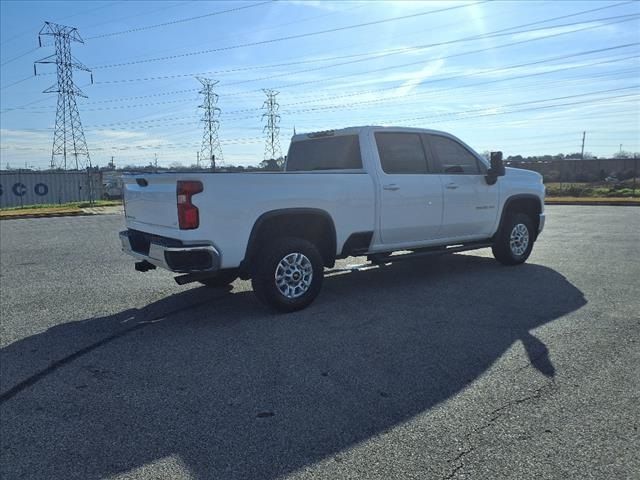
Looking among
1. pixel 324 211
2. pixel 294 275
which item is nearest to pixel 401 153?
pixel 324 211

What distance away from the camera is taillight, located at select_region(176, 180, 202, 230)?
5.13m

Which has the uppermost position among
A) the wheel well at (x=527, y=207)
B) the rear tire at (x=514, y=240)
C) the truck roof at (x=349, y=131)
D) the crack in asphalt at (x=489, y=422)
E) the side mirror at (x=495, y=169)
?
the truck roof at (x=349, y=131)

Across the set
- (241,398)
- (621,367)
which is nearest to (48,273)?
(241,398)

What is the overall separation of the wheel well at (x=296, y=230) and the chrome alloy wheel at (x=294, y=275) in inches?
11.9

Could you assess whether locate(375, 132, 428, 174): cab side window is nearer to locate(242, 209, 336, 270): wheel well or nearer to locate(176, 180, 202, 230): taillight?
locate(242, 209, 336, 270): wheel well

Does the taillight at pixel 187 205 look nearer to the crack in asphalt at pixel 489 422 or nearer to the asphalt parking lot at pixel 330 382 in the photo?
the asphalt parking lot at pixel 330 382

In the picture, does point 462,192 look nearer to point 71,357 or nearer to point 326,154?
point 326,154

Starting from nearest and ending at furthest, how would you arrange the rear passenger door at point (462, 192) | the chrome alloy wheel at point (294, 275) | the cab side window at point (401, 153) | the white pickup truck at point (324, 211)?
the white pickup truck at point (324, 211) → the chrome alloy wheel at point (294, 275) → the cab side window at point (401, 153) → the rear passenger door at point (462, 192)

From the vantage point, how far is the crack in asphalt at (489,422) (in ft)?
9.37

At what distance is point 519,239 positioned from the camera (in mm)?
8508

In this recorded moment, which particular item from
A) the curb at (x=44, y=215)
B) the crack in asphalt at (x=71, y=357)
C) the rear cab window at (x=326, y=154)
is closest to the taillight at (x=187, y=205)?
the crack in asphalt at (x=71, y=357)

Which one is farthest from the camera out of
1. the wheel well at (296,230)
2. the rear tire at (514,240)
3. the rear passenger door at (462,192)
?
the rear tire at (514,240)

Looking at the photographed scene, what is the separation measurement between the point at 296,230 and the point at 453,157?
286cm

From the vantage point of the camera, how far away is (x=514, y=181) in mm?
8453
